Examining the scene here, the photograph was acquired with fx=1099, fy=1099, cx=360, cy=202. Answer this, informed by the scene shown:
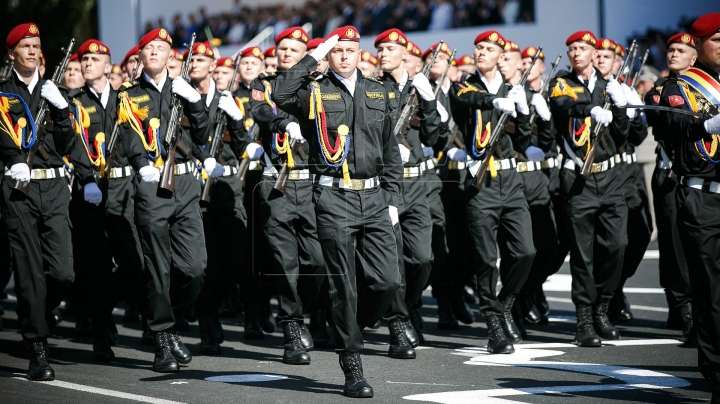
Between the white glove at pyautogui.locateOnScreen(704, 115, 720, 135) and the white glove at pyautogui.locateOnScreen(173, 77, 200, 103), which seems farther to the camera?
the white glove at pyautogui.locateOnScreen(173, 77, 200, 103)

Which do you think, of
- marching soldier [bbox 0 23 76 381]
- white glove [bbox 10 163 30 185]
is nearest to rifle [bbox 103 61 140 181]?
marching soldier [bbox 0 23 76 381]

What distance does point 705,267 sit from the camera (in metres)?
6.52

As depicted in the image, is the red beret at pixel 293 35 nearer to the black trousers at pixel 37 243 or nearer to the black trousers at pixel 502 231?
the black trousers at pixel 502 231

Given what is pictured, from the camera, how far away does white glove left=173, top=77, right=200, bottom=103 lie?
818 cm

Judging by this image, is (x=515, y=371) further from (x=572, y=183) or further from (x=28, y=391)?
(x=28, y=391)

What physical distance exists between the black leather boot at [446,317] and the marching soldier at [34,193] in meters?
3.50

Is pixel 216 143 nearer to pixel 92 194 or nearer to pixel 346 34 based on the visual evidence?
pixel 92 194

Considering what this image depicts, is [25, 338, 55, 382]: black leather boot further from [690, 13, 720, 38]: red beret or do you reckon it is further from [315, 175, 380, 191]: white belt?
[690, 13, 720, 38]: red beret

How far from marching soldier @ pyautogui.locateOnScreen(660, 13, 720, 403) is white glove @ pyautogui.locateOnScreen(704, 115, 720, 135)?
3 centimetres

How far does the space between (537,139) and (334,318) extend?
391 cm

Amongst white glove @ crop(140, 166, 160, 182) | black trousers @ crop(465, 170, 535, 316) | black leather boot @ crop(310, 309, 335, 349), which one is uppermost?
white glove @ crop(140, 166, 160, 182)

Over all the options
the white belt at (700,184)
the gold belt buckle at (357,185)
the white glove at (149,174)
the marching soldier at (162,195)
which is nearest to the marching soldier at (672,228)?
the white belt at (700,184)

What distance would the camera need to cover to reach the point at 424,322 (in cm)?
1060

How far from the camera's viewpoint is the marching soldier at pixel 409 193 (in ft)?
28.2
